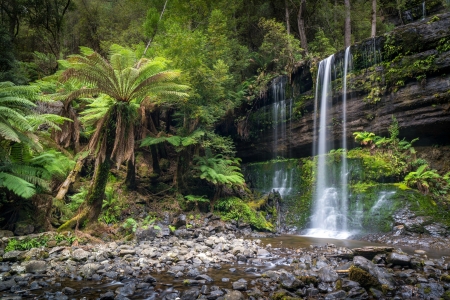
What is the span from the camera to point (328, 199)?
10.5 metres

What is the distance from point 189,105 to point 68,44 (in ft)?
39.1

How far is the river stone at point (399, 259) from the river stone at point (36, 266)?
5.78 meters

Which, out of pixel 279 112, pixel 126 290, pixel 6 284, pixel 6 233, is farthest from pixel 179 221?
pixel 279 112

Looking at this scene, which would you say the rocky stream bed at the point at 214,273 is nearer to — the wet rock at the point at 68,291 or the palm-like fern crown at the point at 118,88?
the wet rock at the point at 68,291

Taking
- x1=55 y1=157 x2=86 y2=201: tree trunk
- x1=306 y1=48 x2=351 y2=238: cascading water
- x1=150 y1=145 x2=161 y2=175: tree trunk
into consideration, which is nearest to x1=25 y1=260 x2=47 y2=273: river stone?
x1=55 y1=157 x2=86 y2=201: tree trunk

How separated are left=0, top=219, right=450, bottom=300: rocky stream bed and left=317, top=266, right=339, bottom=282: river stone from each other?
13mm

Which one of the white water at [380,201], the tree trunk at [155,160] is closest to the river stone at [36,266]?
the tree trunk at [155,160]

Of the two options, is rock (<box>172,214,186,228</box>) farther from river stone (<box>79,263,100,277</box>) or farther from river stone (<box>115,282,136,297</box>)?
river stone (<box>115,282,136,297</box>)

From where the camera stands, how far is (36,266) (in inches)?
187

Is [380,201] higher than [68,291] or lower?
higher

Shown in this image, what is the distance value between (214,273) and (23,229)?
4.49m

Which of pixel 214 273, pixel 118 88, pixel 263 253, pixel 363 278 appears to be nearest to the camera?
pixel 363 278

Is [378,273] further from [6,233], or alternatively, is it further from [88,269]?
[6,233]

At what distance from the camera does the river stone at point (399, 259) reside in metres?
4.95
